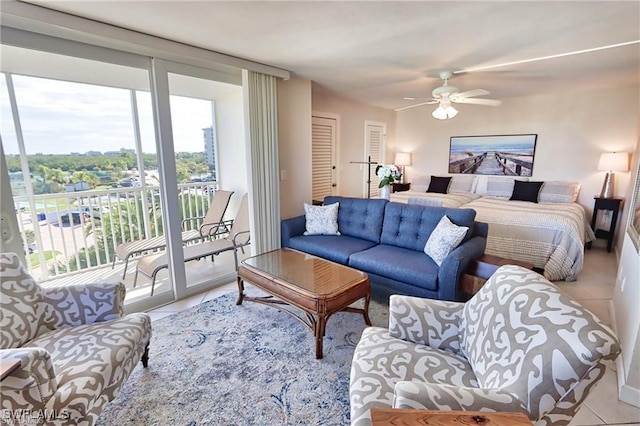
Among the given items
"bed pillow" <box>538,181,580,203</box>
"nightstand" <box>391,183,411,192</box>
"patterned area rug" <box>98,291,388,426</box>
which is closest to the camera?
"patterned area rug" <box>98,291,388,426</box>

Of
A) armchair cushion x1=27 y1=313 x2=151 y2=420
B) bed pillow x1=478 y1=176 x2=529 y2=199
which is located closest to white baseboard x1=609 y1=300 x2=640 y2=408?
armchair cushion x1=27 y1=313 x2=151 y2=420

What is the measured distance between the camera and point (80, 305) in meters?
1.77

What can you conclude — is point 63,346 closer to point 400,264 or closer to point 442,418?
point 442,418

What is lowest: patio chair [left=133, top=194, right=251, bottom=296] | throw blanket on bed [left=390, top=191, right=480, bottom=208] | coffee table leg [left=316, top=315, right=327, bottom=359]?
coffee table leg [left=316, top=315, right=327, bottom=359]

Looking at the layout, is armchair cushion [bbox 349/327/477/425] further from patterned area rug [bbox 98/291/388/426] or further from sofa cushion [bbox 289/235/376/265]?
sofa cushion [bbox 289/235/376/265]

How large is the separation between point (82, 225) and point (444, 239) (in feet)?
12.5

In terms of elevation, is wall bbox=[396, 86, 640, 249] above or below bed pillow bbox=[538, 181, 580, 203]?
above

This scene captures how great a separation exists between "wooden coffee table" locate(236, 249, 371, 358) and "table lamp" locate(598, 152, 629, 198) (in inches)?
170

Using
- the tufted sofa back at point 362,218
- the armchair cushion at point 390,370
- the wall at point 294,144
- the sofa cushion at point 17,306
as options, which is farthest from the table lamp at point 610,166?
the sofa cushion at point 17,306

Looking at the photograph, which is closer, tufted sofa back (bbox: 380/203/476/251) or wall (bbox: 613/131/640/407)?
wall (bbox: 613/131/640/407)

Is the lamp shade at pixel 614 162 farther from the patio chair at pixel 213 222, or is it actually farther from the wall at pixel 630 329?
the patio chair at pixel 213 222

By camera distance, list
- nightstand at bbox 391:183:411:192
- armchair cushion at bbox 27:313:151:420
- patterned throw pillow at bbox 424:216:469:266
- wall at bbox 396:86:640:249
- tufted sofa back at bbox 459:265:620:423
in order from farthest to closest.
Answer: nightstand at bbox 391:183:411:192
wall at bbox 396:86:640:249
patterned throw pillow at bbox 424:216:469:266
armchair cushion at bbox 27:313:151:420
tufted sofa back at bbox 459:265:620:423

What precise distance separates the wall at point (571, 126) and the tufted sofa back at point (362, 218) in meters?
3.41

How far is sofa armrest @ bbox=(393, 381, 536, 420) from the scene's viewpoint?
1019 mm
